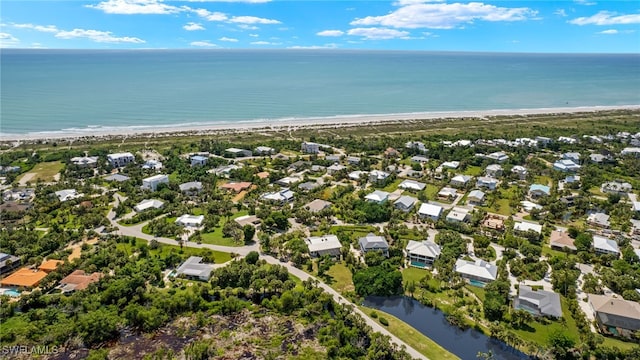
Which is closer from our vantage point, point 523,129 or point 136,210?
point 136,210

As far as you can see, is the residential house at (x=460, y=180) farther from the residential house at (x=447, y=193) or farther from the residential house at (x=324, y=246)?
the residential house at (x=324, y=246)

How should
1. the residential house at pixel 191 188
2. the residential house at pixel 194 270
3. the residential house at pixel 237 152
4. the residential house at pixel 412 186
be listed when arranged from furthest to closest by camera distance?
the residential house at pixel 237 152 < the residential house at pixel 412 186 < the residential house at pixel 191 188 < the residential house at pixel 194 270

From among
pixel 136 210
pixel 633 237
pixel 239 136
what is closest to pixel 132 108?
pixel 239 136

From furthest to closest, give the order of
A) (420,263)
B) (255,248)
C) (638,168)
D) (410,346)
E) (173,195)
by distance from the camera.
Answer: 1. (638,168)
2. (173,195)
3. (255,248)
4. (420,263)
5. (410,346)

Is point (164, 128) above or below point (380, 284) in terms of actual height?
above

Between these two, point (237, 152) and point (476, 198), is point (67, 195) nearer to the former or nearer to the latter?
point (237, 152)

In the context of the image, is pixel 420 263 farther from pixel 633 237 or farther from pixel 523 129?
pixel 523 129

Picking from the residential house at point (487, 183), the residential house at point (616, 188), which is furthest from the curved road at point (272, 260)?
the residential house at point (616, 188)
